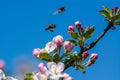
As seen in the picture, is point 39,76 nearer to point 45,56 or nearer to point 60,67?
point 60,67

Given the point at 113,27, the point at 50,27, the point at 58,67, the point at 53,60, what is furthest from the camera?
the point at 50,27

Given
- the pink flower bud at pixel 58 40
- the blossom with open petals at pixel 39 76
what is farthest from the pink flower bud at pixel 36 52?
the blossom with open petals at pixel 39 76

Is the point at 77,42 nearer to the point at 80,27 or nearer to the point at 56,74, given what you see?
the point at 80,27

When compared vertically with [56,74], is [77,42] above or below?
above

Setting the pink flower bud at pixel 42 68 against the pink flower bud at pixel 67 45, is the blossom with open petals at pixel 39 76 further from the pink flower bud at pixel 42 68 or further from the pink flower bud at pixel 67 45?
the pink flower bud at pixel 67 45

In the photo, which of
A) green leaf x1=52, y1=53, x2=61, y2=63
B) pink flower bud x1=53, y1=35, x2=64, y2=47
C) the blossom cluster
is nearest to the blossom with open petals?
the blossom cluster

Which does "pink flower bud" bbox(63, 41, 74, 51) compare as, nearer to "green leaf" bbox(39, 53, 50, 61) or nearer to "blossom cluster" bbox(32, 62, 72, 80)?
"green leaf" bbox(39, 53, 50, 61)

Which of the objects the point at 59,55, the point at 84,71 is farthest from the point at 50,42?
the point at 84,71
